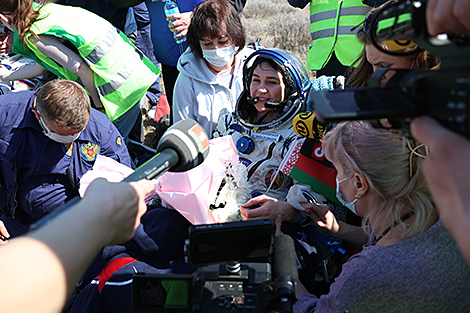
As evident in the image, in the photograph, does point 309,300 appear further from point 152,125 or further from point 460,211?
point 152,125

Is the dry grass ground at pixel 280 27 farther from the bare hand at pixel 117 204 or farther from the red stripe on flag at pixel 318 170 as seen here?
the bare hand at pixel 117 204

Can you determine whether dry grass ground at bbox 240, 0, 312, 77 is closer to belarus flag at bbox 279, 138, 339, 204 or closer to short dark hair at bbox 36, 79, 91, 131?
short dark hair at bbox 36, 79, 91, 131

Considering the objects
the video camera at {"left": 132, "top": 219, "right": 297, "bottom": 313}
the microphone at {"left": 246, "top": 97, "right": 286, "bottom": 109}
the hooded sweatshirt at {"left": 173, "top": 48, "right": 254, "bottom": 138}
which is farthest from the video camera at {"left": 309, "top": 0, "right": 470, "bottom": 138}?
the hooded sweatshirt at {"left": 173, "top": 48, "right": 254, "bottom": 138}

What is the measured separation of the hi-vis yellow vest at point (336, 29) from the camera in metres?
3.44

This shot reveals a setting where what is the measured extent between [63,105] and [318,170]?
1732 mm

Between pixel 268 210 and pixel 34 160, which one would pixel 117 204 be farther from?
pixel 34 160

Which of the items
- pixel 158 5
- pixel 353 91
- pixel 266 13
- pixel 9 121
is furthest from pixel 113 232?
pixel 266 13

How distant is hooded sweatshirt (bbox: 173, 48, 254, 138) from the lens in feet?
10.9

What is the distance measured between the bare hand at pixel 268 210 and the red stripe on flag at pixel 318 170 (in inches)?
9.0

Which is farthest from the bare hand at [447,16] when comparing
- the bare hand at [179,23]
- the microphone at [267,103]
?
the bare hand at [179,23]

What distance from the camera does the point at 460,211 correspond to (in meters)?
0.73

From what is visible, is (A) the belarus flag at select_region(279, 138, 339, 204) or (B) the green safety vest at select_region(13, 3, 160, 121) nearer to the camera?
(A) the belarus flag at select_region(279, 138, 339, 204)

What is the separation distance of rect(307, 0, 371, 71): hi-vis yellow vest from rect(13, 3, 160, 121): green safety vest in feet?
5.29

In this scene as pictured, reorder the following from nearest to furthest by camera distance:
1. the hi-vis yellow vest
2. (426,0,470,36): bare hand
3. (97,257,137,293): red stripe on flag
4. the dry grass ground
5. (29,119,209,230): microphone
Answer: (426,0,470,36): bare hand < (29,119,209,230): microphone < (97,257,137,293): red stripe on flag < the hi-vis yellow vest < the dry grass ground
